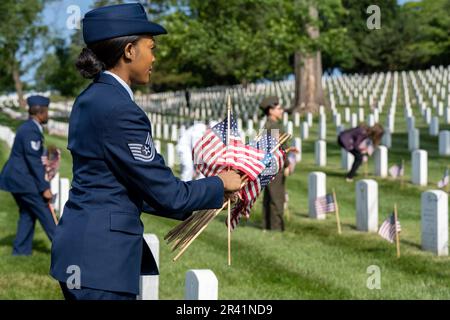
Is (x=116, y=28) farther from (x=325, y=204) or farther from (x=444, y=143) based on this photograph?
(x=444, y=143)

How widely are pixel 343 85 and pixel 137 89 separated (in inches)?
1147

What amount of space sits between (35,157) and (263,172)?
6744 mm

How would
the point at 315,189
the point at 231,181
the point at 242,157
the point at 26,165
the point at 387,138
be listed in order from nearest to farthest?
1. the point at 231,181
2. the point at 242,157
3. the point at 26,165
4. the point at 315,189
5. the point at 387,138

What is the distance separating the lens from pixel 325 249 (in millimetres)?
11578

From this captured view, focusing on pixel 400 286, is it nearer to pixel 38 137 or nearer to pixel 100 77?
pixel 38 137

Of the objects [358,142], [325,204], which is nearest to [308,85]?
[358,142]

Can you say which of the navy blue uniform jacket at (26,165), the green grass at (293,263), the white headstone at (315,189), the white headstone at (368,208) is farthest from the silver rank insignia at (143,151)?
the white headstone at (315,189)

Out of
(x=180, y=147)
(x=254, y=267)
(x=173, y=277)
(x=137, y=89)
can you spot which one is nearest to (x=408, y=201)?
(x=180, y=147)

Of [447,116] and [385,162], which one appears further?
[447,116]

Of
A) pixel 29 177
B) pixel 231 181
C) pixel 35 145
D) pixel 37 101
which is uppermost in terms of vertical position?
pixel 37 101

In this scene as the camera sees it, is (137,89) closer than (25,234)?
No

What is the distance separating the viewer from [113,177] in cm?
386

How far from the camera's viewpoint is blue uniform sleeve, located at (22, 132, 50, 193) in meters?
10.7

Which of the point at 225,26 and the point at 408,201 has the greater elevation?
the point at 225,26
